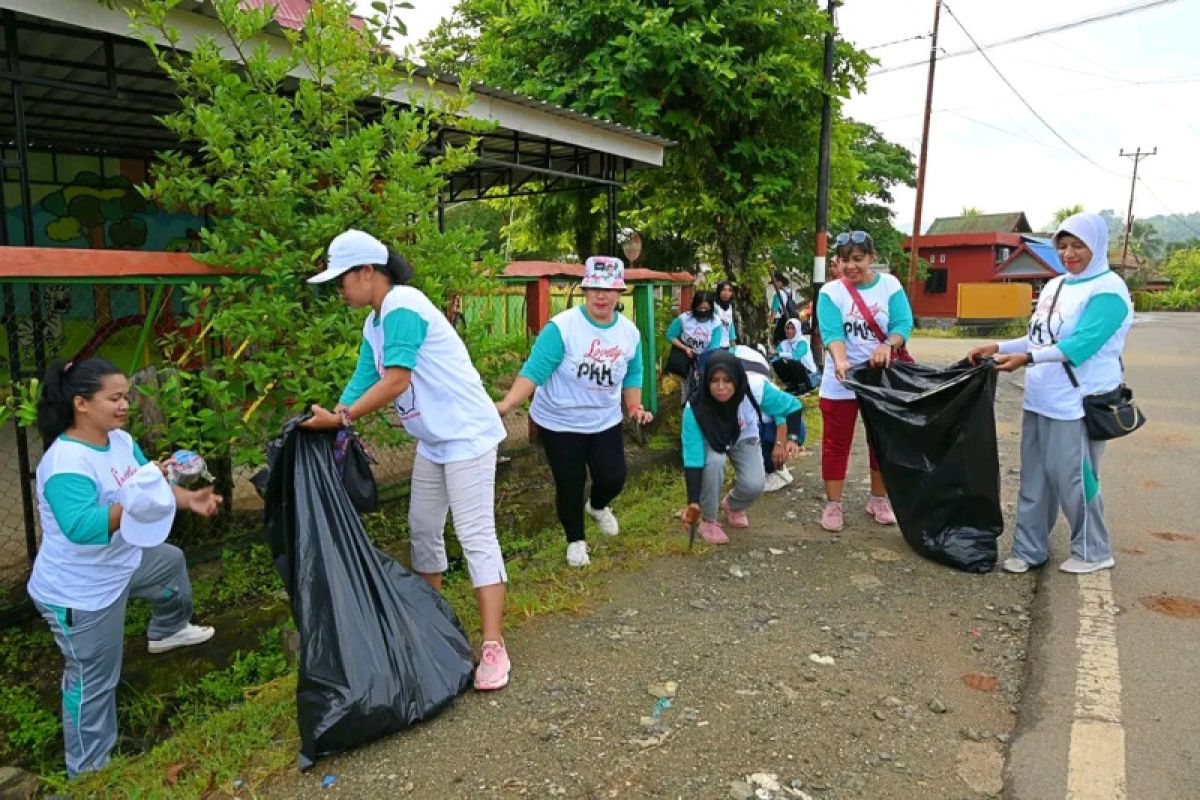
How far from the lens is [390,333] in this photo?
2.93 meters

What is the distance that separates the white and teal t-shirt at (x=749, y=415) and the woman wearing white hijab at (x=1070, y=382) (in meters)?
1.03

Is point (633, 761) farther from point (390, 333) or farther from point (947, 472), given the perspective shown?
point (947, 472)

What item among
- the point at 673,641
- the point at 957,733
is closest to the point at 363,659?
the point at 673,641

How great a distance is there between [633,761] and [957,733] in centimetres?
110

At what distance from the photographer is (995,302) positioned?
91.8 ft

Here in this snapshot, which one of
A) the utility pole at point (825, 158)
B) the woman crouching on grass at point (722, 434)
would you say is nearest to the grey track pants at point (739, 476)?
the woman crouching on grass at point (722, 434)

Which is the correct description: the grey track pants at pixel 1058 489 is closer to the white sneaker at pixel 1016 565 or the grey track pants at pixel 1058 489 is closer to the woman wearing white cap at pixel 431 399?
the white sneaker at pixel 1016 565

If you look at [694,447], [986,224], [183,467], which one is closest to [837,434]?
[694,447]

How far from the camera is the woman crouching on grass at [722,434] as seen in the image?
4.52 metres

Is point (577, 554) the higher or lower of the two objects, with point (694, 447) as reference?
lower

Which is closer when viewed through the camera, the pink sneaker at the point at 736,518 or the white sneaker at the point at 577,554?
the white sneaker at the point at 577,554

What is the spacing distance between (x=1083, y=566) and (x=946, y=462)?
2.70ft

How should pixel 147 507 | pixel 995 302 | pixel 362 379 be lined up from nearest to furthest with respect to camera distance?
pixel 147 507 → pixel 362 379 → pixel 995 302

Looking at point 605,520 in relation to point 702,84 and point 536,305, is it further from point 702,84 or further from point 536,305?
point 702,84
